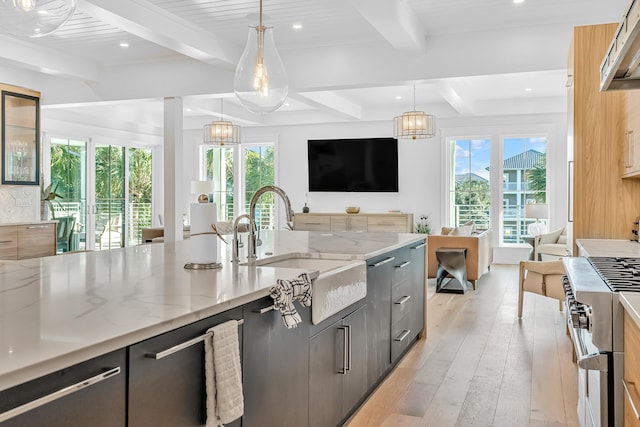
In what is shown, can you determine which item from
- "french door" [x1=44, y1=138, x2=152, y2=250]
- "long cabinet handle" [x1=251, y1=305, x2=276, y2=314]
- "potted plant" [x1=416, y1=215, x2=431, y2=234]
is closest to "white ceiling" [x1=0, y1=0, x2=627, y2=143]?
"french door" [x1=44, y1=138, x2=152, y2=250]

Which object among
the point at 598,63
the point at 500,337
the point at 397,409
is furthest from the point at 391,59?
the point at 397,409

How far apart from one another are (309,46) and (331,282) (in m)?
4.17

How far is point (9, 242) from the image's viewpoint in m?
6.47

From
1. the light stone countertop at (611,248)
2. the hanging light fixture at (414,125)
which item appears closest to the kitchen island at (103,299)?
the light stone countertop at (611,248)

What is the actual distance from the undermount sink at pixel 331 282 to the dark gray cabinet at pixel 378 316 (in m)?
0.24

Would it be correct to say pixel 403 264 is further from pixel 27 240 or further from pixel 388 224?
pixel 388 224

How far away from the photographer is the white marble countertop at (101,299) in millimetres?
1116

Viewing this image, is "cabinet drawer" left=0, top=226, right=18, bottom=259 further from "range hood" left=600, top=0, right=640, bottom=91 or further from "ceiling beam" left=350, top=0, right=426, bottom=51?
"range hood" left=600, top=0, right=640, bottom=91

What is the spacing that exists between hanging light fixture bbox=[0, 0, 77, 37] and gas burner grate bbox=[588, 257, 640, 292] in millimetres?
2146

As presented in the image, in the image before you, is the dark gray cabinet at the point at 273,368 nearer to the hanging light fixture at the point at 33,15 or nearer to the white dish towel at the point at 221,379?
the white dish towel at the point at 221,379

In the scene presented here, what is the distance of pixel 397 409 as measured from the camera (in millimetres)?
2957

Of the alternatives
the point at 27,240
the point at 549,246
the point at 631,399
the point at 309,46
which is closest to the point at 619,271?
the point at 631,399

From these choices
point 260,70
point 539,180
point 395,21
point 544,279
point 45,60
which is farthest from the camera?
point 539,180

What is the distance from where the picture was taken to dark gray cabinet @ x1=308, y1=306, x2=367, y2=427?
2.31m
